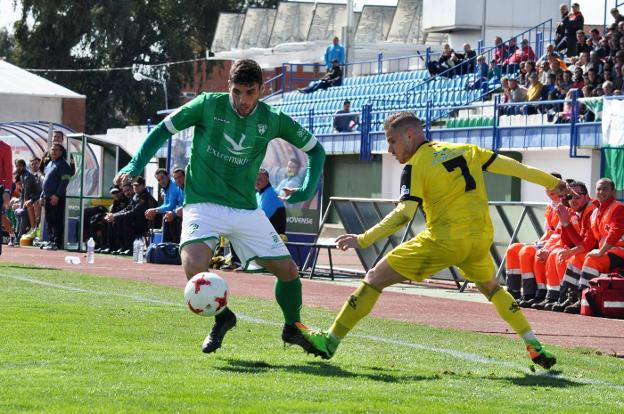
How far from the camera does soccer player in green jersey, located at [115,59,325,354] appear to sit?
919cm

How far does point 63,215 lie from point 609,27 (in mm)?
11663

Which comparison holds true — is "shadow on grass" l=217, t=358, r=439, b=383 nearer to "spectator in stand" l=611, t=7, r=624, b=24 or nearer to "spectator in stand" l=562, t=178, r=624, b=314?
"spectator in stand" l=562, t=178, r=624, b=314

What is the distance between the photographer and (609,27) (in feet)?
89.6

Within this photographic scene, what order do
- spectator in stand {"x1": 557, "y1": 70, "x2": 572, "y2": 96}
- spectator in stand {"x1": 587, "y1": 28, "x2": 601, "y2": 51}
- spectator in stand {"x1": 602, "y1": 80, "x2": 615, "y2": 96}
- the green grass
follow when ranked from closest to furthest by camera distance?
the green grass
spectator in stand {"x1": 602, "y1": 80, "x2": 615, "y2": 96}
spectator in stand {"x1": 557, "y1": 70, "x2": 572, "y2": 96}
spectator in stand {"x1": 587, "y1": 28, "x2": 601, "y2": 51}

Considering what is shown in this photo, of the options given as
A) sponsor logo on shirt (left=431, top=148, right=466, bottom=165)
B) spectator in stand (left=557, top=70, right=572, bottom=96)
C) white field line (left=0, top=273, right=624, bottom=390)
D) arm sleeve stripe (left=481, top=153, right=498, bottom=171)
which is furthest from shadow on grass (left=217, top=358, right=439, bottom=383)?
spectator in stand (left=557, top=70, right=572, bottom=96)

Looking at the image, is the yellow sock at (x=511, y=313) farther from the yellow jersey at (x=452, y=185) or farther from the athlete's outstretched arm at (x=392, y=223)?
the athlete's outstretched arm at (x=392, y=223)

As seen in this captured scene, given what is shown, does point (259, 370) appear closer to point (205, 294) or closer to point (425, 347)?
point (205, 294)

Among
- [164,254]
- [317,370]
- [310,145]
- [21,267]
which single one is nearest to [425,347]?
[310,145]

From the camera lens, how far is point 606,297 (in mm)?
14727

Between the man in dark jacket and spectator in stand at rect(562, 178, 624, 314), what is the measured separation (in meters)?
13.9

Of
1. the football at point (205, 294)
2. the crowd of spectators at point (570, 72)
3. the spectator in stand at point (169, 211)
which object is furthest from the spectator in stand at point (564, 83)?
the football at point (205, 294)

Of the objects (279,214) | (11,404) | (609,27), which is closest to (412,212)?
(11,404)

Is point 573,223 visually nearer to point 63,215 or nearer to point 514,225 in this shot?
point 514,225

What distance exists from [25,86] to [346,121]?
16.0 m
